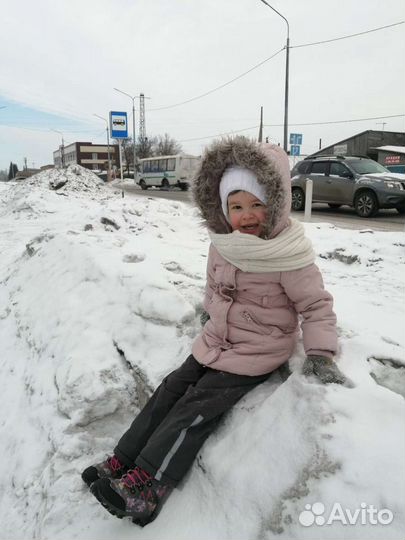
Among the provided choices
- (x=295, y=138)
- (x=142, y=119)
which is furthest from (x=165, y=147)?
(x=295, y=138)

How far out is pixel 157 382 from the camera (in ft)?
8.80

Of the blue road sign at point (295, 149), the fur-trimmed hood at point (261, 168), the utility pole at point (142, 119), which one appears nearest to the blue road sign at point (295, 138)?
the blue road sign at point (295, 149)

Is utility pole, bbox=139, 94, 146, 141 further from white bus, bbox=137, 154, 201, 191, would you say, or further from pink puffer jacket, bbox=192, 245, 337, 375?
pink puffer jacket, bbox=192, 245, 337, 375

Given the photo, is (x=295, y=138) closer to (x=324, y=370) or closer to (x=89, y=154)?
(x=324, y=370)

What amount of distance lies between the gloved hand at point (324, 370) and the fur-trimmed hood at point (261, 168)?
26.7 inches

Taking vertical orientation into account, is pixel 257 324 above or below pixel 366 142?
below

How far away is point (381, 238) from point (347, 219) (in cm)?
602

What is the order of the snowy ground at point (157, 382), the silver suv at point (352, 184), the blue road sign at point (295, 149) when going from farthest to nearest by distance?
the blue road sign at point (295, 149)
the silver suv at point (352, 184)
the snowy ground at point (157, 382)

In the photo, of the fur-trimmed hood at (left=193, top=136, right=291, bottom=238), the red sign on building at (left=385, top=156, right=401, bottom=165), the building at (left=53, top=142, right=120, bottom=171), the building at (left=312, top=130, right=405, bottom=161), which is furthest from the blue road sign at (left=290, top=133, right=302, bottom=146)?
the building at (left=53, top=142, right=120, bottom=171)

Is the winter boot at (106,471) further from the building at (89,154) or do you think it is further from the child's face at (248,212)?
the building at (89,154)

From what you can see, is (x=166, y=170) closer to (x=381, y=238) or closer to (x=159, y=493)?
(x=381, y=238)

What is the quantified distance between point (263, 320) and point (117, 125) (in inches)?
481

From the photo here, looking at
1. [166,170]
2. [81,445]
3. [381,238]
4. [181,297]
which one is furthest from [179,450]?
[166,170]

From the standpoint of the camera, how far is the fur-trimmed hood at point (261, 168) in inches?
Result: 86.4
